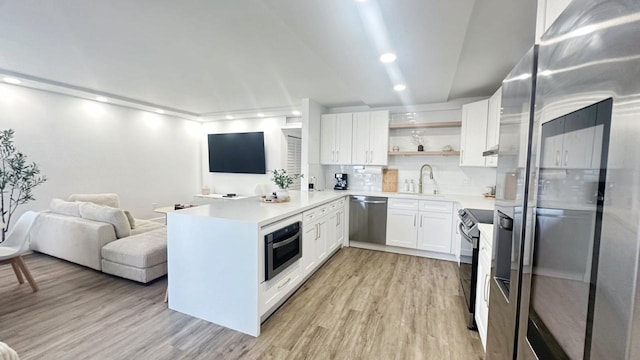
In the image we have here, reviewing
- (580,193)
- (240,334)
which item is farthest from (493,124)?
(240,334)

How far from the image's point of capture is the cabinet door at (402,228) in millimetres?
3969

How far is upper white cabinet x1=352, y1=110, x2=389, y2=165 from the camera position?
436cm

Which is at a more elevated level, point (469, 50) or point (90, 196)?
point (469, 50)

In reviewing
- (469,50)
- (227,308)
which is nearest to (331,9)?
(469,50)

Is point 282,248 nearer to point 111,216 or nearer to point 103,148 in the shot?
point 111,216

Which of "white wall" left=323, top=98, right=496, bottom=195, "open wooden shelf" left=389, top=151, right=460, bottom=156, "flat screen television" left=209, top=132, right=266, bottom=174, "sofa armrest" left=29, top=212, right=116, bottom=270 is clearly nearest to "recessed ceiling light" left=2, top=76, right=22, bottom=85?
"sofa armrest" left=29, top=212, right=116, bottom=270

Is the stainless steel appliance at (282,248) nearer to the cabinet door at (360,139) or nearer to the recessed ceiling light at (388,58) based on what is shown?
the recessed ceiling light at (388,58)

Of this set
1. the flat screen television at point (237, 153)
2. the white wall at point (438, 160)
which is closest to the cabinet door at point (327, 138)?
the white wall at point (438, 160)

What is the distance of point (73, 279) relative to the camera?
3.09 meters

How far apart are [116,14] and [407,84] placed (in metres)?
3.02

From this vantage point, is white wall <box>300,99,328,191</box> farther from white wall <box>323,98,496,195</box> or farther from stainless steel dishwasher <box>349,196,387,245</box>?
white wall <box>323,98,496,195</box>

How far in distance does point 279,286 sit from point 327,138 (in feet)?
9.71

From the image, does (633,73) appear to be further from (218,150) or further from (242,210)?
(218,150)

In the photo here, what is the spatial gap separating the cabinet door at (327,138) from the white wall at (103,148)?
3606 millimetres
